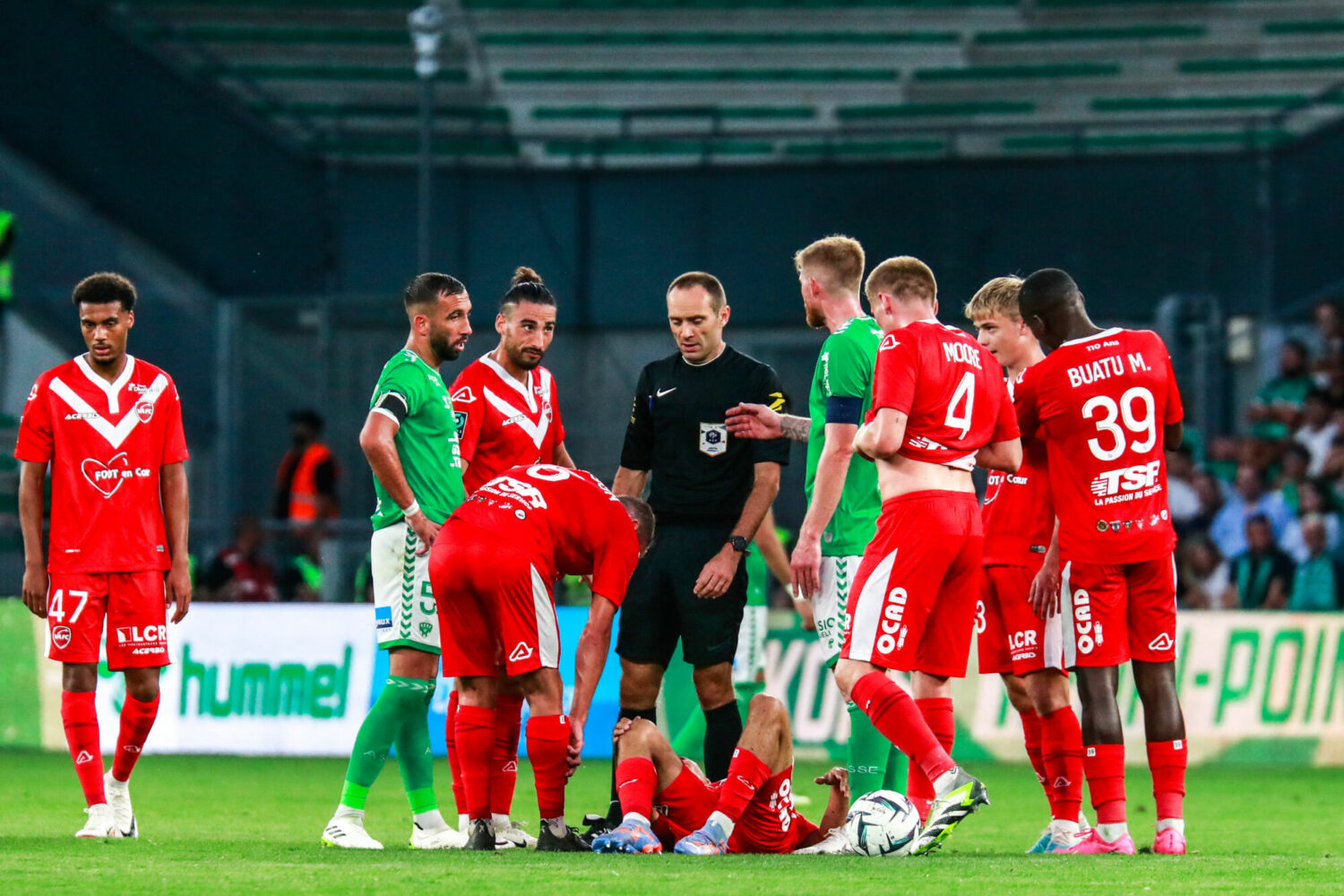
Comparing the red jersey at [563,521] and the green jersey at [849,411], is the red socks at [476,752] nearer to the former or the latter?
the red jersey at [563,521]

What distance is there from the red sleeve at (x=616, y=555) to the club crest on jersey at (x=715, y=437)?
2.51 feet

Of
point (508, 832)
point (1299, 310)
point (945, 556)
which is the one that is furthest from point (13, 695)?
point (1299, 310)

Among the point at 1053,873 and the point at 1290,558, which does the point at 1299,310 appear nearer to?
the point at 1290,558

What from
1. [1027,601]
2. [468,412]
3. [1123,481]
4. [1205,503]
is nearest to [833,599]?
[1027,601]

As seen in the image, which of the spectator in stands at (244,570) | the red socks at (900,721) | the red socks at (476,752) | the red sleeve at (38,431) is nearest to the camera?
the red socks at (900,721)

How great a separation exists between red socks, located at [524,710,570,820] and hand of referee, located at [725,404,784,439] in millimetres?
1373

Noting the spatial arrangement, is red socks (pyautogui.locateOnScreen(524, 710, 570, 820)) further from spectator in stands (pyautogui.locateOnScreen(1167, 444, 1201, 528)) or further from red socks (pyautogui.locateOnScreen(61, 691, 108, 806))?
spectator in stands (pyautogui.locateOnScreen(1167, 444, 1201, 528))

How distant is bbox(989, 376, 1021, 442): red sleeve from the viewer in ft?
21.8

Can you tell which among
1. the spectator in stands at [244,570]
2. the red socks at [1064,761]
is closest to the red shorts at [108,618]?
the red socks at [1064,761]

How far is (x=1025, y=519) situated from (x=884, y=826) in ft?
5.43

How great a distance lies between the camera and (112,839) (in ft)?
22.7

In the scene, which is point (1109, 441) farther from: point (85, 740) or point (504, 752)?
point (85, 740)

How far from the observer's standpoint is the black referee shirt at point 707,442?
23.6ft

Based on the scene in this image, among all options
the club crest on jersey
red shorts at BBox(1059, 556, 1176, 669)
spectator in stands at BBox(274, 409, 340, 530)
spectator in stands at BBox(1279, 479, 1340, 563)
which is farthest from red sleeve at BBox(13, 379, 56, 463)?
spectator in stands at BBox(1279, 479, 1340, 563)
